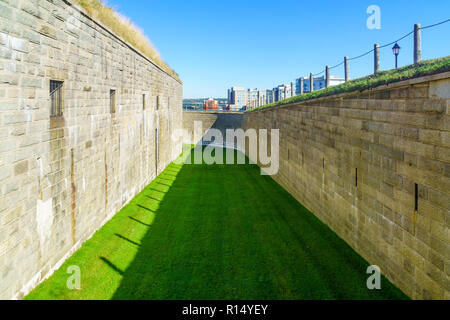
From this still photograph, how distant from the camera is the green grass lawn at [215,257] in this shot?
6.08 meters

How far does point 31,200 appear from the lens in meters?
5.67

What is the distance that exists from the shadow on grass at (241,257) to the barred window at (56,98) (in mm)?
3023

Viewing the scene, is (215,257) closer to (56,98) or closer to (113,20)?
(56,98)

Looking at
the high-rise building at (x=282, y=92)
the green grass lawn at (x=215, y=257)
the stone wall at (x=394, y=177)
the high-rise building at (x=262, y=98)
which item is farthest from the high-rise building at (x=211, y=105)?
the stone wall at (x=394, y=177)

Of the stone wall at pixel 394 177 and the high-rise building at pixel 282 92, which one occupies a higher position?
the high-rise building at pixel 282 92

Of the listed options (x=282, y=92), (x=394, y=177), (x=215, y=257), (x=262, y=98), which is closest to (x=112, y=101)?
(x=215, y=257)

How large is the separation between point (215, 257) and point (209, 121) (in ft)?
99.3

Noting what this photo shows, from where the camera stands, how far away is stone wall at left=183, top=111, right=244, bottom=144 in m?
36.3

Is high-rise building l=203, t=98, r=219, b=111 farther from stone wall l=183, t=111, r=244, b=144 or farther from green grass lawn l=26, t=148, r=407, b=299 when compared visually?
green grass lawn l=26, t=148, r=407, b=299

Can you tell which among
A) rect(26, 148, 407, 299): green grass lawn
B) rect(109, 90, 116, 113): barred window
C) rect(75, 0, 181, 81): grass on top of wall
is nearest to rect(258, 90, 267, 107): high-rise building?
rect(75, 0, 181, 81): grass on top of wall

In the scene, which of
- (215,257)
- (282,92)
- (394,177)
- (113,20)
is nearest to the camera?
(394,177)

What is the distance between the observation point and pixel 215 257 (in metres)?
7.63

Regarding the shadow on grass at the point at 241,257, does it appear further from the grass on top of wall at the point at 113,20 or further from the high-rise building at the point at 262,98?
the high-rise building at the point at 262,98
